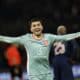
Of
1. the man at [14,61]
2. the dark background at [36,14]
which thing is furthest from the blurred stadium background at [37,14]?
the man at [14,61]

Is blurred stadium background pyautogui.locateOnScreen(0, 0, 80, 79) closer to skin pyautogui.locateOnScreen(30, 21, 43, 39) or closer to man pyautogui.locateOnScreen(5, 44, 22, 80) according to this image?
man pyautogui.locateOnScreen(5, 44, 22, 80)

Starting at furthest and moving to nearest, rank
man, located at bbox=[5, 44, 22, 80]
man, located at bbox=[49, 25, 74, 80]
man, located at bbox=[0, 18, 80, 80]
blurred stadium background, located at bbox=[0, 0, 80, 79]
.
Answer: blurred stadium background, located at bbox=[0, 0, 80, 79]
man, located at bbox=[5, 44, 22, 80]
man, located at bbox=[49, 25, 74, 80]
man, located at bbox=[0, 18, 80, 80]

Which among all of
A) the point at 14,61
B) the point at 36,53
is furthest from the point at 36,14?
the point at 36,53

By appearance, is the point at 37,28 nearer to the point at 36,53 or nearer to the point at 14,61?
the point at 36,53

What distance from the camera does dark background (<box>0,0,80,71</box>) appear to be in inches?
650

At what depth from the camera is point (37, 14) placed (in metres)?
17.1

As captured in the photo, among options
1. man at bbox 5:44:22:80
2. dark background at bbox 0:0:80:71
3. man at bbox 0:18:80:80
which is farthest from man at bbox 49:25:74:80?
dark background at bbox 0:0:80:71

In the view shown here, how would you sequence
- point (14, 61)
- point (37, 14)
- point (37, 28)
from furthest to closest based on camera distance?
point (37, 14) → point (14, 61) → point (37, 28)

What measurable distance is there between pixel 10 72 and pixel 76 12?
4054mm

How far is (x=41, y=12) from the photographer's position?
1725cm

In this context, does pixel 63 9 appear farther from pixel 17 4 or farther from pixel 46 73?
pixel 46 73

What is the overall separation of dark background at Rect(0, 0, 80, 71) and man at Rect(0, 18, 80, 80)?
9.13 meters

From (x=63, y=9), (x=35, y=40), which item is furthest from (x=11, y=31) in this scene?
(x=35, y=40)

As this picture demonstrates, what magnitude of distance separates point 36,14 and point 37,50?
401 inches
